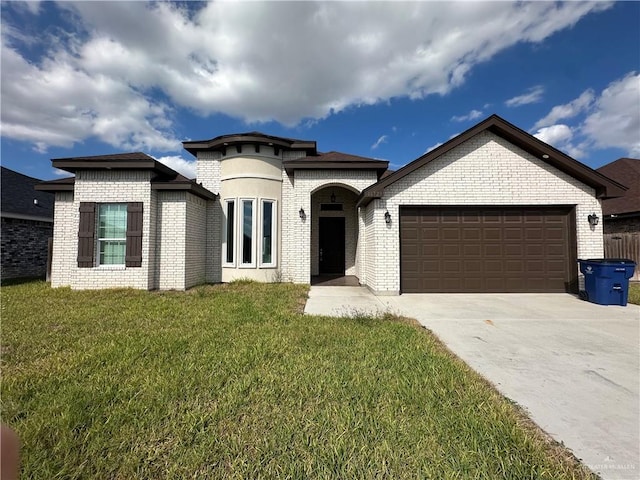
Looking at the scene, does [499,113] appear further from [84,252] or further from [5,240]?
[5,240]

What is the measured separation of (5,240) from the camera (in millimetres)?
11203

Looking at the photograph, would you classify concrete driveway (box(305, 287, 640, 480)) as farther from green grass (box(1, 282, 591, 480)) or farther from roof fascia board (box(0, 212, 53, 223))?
roof fascia board (box(0, 212, 53, 223))

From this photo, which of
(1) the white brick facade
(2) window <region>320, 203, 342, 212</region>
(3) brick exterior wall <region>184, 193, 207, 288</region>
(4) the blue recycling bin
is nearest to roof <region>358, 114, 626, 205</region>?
(4) the blue recycling bin

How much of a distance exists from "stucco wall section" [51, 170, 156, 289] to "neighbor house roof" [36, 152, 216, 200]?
0.79ft

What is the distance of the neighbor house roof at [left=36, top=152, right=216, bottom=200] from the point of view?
8680 millimetres

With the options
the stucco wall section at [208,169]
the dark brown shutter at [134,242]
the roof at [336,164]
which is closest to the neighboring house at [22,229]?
the dark brown shutter at [134,242]

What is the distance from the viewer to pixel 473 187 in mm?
8992

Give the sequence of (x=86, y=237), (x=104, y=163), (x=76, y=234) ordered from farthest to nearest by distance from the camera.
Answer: (x=76, y=234) → (x=86, y=237) → (x=104, y=163)

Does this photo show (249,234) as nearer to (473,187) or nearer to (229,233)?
(229,233)

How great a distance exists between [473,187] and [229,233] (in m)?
8.37

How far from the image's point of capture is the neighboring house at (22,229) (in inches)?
444

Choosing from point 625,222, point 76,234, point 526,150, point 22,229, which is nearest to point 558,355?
point 526,150

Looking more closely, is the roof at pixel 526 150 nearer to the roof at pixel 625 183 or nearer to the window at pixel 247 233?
the window at pixel 247 233

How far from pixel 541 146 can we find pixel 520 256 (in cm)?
328
